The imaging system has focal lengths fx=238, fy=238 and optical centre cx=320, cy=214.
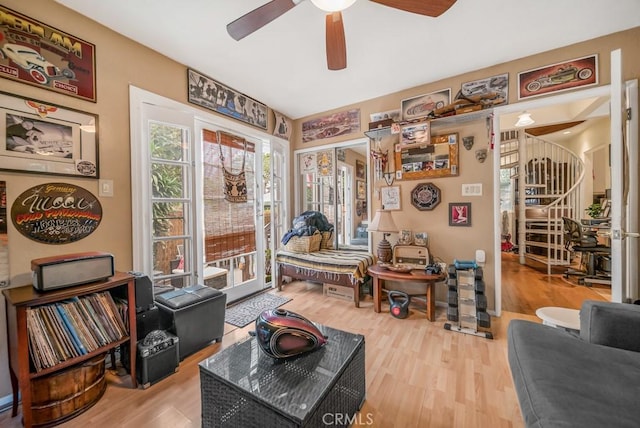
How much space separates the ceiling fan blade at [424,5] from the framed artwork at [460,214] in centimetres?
182

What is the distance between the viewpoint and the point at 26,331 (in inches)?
45.4

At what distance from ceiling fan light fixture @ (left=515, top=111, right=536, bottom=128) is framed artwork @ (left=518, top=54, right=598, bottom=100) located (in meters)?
1.76

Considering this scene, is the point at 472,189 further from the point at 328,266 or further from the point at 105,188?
the point at 105,188

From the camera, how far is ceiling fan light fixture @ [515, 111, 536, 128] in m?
3.69

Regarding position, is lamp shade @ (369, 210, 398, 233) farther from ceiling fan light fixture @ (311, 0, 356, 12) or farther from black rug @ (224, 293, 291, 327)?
ceiling fan light fixture @ (311, 0, 356, 12)

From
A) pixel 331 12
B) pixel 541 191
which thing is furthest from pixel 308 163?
pixel 541 191

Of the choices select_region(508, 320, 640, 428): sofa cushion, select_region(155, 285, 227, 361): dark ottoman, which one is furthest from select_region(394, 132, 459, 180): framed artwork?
select_region(155, 285, 227, 361): dark ottoman

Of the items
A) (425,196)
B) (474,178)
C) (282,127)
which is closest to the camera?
(474,178)

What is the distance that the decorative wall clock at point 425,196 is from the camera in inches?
106

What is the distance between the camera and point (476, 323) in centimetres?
212

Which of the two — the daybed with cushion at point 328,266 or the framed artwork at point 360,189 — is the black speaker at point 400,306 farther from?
the framed artwork at point 360,189

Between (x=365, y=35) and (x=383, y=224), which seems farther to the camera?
(x=383, y=224)

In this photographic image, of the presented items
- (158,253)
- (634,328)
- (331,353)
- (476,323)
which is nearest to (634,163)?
(634,328)

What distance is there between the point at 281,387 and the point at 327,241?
2.50m
